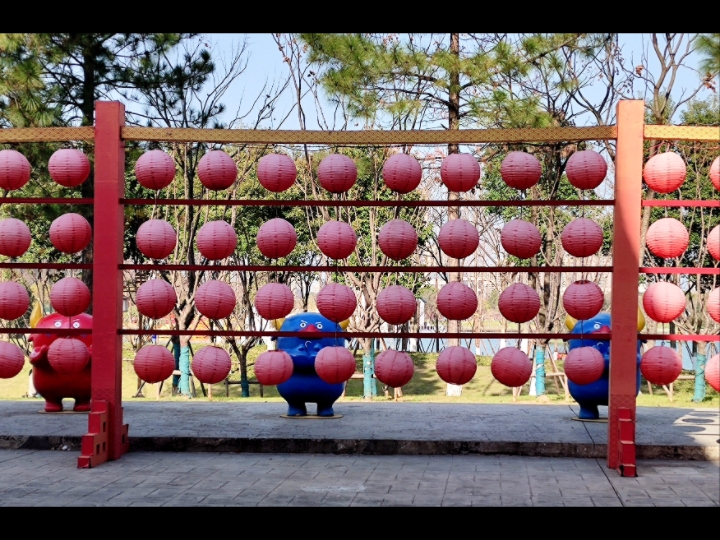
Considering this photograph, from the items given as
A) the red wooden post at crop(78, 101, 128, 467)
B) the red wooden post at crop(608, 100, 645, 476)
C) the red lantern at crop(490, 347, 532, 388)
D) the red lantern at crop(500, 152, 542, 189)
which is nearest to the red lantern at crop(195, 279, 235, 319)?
the red wooden post at crop(78, 101, 128, 467)

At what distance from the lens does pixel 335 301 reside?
699cm

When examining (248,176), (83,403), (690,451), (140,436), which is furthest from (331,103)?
(690,451)

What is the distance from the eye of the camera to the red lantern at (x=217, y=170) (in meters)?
7.10

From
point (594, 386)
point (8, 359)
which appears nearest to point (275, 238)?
point (8, 359)

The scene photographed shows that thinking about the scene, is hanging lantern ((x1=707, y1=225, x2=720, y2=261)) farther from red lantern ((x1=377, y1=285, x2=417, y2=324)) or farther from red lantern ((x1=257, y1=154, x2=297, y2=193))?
red lantern ((x1=257, y1=154, x2=297, y2=193))

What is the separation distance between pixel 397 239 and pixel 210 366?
5.91 feet

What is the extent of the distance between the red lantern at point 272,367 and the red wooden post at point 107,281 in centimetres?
115

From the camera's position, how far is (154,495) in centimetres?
577

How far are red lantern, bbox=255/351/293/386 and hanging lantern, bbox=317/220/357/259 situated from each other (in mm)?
947

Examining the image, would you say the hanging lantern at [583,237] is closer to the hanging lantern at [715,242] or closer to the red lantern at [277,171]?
the hanging lantern at [715,242]

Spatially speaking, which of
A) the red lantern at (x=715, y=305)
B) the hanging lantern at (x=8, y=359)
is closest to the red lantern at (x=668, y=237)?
the red lantern at (x=715, y=305)

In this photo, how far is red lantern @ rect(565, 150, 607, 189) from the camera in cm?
688

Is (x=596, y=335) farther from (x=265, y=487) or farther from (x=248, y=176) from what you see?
(x=248, y=176)

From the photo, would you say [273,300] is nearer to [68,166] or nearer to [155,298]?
[155,298]
